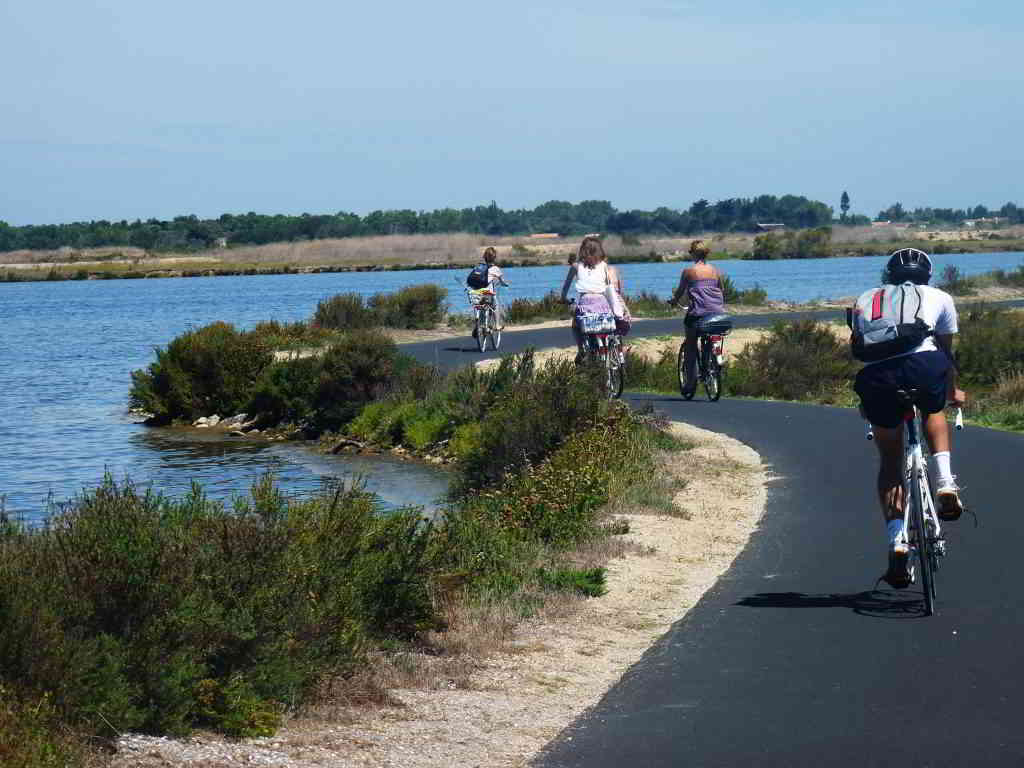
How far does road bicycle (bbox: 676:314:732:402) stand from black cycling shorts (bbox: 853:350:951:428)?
12217 millimetres

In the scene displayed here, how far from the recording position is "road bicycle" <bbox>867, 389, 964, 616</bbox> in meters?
8.40

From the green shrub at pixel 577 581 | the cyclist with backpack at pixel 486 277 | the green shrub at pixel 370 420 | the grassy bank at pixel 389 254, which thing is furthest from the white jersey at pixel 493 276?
the grassy bank at pixel 389 254

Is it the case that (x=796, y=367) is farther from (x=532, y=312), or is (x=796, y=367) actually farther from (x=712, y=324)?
(x=532, y=312)

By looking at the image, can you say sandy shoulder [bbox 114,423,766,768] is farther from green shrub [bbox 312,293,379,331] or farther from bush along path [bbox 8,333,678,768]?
green shrub [bbox 312,293,379,331]

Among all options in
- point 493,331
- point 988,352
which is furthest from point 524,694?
point 988,352

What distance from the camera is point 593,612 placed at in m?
9.20

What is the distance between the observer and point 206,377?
96.7 ft

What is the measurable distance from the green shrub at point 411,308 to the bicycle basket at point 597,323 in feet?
72.6

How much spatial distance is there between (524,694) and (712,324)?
1418 cm

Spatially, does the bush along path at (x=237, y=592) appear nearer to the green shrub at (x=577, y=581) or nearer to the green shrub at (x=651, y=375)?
the green shrub at (x=577, y=581)

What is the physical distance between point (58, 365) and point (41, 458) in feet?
70.6

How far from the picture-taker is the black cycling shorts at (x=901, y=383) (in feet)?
27.6

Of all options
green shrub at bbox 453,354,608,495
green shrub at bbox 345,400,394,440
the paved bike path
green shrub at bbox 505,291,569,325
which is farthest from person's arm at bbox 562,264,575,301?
green shrub at bbox 505,291,569,325

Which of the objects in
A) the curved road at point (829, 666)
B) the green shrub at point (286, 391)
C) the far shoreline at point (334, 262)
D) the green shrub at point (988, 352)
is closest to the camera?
the curved road at point (829, 666)
